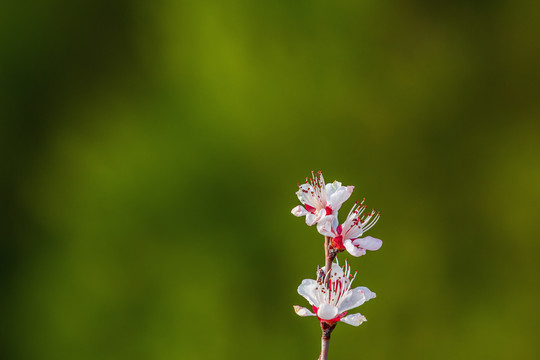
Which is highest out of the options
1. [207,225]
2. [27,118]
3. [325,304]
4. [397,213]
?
[27,118]

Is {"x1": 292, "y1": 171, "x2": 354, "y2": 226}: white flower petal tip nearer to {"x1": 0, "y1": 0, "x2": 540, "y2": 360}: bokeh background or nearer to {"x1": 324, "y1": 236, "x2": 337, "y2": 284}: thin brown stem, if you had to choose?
{"x1": 324, "y1": 236, "x2": 337, "y2": 284}: thin brown stem

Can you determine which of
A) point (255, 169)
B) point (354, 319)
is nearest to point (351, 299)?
point (354, 319)

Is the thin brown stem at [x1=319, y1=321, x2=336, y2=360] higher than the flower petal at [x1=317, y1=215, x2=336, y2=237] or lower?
lower

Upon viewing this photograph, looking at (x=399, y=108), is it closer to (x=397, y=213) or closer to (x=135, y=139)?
A: (x=397, y=213)

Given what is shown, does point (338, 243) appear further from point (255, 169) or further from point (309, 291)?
point (255, 169)

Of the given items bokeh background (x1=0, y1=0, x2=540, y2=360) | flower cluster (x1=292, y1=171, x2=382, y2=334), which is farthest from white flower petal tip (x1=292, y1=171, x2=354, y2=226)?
bokeh background (x1=0, y1=0, x2=540, y2=360)

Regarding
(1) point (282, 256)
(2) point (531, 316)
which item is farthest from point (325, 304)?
(2) point (531, 316)

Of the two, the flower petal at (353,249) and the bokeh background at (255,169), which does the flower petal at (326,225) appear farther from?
the bokeh background at (255,169)
